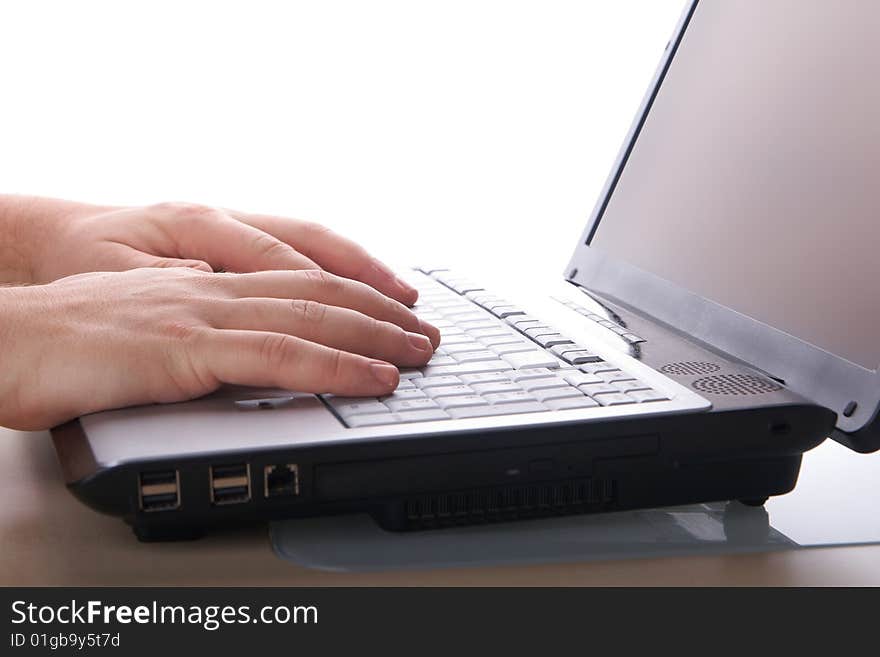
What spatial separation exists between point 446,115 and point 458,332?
1.47 metres

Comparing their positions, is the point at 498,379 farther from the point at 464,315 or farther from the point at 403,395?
the point at 464,315

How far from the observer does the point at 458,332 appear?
2.61 ft

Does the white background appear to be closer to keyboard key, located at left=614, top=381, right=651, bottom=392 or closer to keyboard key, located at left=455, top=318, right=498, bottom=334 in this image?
keyboard key, located at left=455, top=318, right=498, bottom=334

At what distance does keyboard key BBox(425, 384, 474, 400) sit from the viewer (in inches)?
24.5

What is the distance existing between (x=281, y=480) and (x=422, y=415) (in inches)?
3.2

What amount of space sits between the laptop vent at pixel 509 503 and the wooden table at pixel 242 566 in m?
0.04

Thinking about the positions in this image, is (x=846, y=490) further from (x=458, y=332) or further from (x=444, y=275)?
(x=444, y=275)

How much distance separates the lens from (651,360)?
28.5 inches

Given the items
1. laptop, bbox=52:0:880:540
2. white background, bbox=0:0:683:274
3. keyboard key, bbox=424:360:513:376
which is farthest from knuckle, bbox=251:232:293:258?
white background, bbox=0:0:683:274

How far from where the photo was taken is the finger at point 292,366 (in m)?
0.62

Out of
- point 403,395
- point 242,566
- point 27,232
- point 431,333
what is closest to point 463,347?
point 431,333

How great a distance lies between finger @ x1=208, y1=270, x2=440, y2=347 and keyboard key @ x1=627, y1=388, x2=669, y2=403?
0.16 meters

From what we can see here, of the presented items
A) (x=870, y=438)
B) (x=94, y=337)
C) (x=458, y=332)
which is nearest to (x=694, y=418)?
(x=870, y=438)
